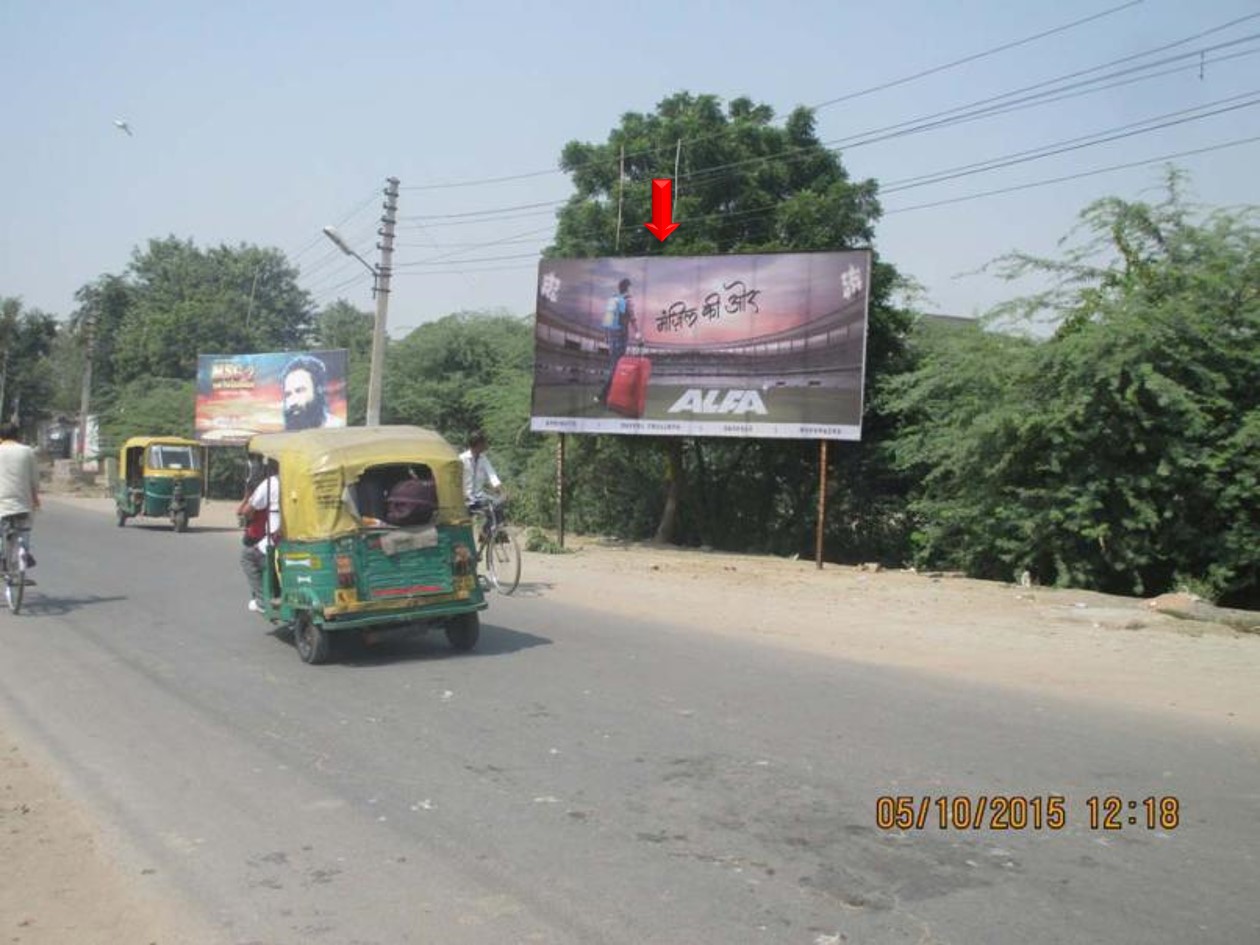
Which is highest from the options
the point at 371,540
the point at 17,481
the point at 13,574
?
the point at 17,481

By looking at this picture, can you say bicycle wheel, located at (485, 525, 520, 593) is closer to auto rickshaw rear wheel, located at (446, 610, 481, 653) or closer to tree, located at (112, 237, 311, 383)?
auto rickshaw rear wheel, located at (446, 610, 481, 653)

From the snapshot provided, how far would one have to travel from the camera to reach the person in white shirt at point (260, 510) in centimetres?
980

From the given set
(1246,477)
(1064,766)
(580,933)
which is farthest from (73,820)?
(1246,477)

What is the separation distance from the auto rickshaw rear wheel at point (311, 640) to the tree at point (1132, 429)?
1006 centimetres

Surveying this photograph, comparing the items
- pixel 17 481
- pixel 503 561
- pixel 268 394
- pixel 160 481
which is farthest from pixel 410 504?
pixel 268 394

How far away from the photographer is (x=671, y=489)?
908 inches

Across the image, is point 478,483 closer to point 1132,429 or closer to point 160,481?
point 1132,429

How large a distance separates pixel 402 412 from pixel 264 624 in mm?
26419

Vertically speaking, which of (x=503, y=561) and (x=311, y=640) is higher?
(x=503, y=561)

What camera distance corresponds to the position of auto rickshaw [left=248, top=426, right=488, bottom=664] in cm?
887

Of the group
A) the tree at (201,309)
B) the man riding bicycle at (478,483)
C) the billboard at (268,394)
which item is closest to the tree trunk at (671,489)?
the man riding bicycle at (478,483)

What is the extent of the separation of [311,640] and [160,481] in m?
19.8

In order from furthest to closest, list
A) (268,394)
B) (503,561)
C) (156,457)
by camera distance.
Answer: (268,394) < (156,457) < (503,561)

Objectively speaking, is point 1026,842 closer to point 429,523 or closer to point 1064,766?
point 1064,766
